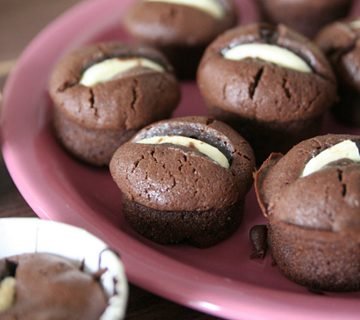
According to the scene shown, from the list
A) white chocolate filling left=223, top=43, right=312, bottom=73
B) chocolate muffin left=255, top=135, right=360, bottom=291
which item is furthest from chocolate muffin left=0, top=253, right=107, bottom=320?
white chocolate filling left=223, top=43, right=312, bottom=73

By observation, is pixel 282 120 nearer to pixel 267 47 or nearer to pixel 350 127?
pixel 267 47

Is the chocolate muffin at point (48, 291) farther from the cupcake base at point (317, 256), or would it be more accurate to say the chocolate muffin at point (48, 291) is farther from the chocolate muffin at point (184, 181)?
the cupcake base at point (317, 256)

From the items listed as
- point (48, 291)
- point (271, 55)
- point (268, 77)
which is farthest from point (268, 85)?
point (48, 291)

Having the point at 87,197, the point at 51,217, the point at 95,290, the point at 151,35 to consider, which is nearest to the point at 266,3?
the point at 151,35

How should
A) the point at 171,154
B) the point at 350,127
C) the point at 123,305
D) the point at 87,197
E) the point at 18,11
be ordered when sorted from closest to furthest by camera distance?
the point at 123,305, the point at 171,154, the point at 87,197, the point at 350,127, the point at 18,11

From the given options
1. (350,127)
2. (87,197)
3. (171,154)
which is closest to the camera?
(171,154)

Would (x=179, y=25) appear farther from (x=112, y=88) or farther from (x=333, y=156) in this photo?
(x=333, y=156)
